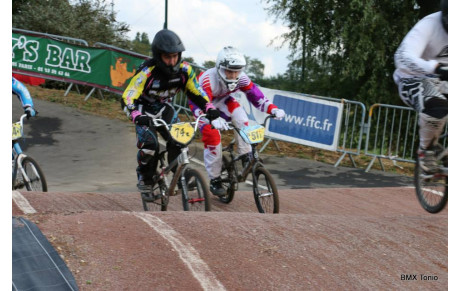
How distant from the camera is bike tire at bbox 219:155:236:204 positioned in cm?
769

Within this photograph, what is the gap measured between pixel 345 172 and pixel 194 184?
22.7ft

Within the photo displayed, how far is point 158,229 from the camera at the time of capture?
480cm

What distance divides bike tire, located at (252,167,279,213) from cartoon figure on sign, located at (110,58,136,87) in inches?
402

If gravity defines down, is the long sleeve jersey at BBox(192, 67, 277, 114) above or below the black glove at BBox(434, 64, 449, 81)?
below

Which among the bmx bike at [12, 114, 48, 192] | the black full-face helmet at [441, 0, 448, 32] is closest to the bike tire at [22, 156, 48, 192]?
the bmx bike at [12, 114, 48, 192]

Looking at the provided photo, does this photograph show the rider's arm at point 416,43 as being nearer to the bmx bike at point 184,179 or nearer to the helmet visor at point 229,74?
the bmx bike at point 184,179

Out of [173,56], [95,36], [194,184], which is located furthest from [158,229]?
[95,36]

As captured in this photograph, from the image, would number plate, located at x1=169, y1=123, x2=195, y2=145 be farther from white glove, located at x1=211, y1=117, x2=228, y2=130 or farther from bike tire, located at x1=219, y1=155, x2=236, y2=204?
bike tire, located at x1=219, y1=155, x2=236, y2=204

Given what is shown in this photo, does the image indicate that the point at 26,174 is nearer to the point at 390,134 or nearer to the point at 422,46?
the point at 422,46

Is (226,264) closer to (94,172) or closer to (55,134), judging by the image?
(94,172)

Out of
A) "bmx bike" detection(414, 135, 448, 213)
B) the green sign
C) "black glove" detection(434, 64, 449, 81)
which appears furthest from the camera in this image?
the green sign

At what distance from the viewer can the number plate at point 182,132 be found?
21.2ft

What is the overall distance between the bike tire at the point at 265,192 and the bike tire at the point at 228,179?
43 centimetres

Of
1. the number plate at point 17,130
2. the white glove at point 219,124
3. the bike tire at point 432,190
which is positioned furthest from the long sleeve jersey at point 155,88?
the bike tire at point 432,190
